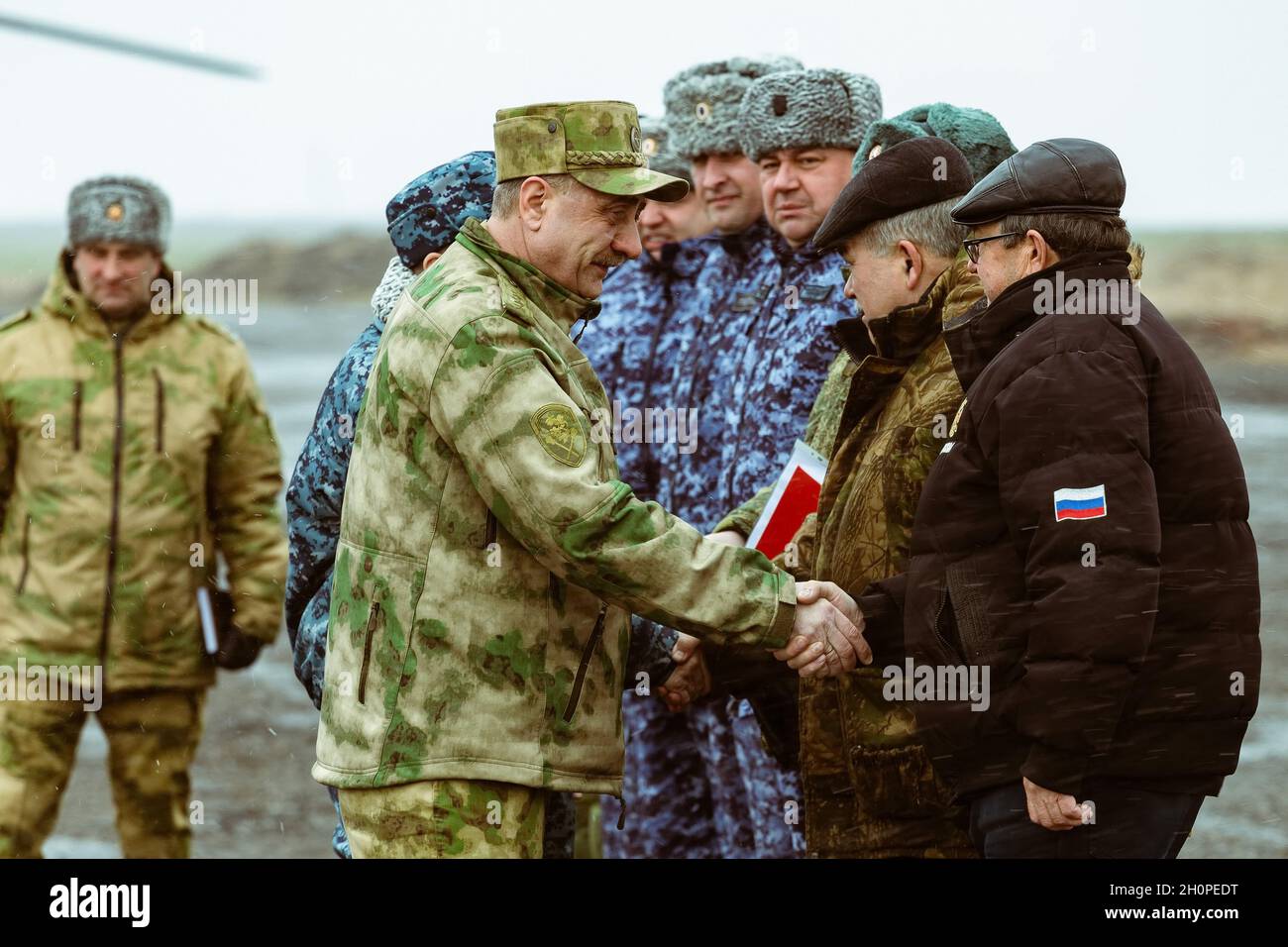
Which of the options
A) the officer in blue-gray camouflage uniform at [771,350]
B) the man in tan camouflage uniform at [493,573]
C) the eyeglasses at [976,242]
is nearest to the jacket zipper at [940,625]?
the man in tan camouflage uniform at [493,573]

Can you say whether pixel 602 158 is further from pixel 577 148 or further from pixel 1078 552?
pixel 1078 552

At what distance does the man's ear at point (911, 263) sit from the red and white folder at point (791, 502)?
56 cm

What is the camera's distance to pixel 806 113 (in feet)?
19.0

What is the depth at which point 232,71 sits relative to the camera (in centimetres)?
1408

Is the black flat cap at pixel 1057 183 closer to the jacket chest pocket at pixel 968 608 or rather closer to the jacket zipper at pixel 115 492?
the jacket chest pocket at pixel 968 608

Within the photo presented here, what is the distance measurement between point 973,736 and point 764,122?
2590 millimetres

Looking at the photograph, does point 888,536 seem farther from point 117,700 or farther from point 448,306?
point 117,700

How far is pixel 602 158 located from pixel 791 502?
1.17m

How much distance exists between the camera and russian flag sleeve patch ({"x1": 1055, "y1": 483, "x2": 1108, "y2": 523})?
11.5 feet

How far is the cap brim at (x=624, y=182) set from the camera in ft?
13.3

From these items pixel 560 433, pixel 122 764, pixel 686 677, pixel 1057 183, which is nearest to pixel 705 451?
pixel 686 677

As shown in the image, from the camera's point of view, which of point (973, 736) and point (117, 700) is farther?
point (117, 700)

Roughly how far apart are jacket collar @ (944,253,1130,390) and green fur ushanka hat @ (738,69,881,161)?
1.98 metres

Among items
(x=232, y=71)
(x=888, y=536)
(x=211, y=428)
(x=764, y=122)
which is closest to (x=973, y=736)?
(x=888, y=536)
